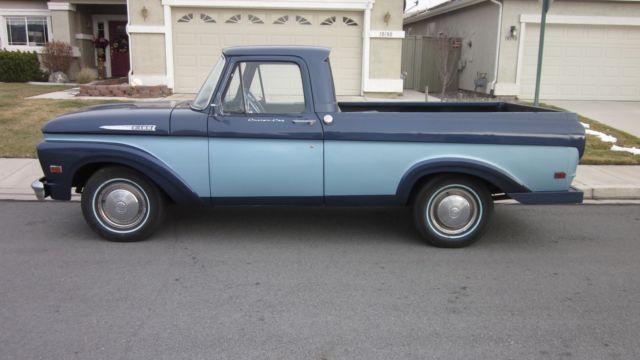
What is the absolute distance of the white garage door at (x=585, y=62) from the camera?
17.3 m

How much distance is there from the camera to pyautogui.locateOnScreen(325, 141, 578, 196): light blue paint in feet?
17.7

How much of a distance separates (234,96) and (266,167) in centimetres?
74

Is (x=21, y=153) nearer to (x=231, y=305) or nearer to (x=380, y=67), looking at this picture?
(x=231, y=305)

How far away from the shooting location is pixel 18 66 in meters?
20.2

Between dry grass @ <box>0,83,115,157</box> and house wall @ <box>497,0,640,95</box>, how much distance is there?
11.5m

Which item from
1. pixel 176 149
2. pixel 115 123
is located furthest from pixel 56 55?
pixel 176 149

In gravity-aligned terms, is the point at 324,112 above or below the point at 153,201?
above

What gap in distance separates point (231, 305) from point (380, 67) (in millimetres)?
13232

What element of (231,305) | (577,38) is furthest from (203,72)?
(231,305)

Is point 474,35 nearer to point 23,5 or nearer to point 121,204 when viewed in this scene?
point 121,204

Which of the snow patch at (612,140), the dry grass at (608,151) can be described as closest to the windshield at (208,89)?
the dry grass at (608,151)

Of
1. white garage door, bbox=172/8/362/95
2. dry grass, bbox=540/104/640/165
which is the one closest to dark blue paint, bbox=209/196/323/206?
dry grass, bbox=540/104/640/165

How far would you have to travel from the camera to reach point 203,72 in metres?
16.8

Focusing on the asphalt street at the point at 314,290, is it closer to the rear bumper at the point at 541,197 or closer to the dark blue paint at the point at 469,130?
the rear bumper at the point at 541,197
